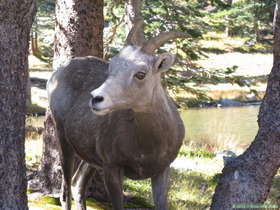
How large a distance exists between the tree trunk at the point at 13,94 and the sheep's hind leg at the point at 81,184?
6.87 ft

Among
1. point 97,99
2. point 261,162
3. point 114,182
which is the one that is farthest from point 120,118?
point 261,162

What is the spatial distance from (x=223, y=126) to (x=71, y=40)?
15801mm

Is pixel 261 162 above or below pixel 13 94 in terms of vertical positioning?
below

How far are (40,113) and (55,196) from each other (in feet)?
66.6

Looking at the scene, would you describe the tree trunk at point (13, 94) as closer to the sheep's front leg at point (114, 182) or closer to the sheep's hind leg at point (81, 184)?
the sheep's front leg at point (114, 182)

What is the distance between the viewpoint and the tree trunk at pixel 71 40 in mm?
7371

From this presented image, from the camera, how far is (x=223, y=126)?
73.3 feet

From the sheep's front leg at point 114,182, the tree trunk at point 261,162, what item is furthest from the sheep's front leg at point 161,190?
the tree trunk at point 261,162

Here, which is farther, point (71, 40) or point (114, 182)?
point (71, 40)

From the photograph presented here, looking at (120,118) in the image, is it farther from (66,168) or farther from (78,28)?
(78,28)

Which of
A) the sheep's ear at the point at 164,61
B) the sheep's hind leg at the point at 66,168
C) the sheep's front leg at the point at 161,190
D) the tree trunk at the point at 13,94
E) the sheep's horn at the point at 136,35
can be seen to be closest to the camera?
the tree trunk at the point at 13,94

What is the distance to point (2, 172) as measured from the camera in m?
4.64

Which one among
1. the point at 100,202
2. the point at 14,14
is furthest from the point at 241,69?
the point at 14,14

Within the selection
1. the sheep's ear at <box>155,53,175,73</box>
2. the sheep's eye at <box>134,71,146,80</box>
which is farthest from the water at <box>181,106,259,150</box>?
the sheep's eye at <box>134,71,146,80</box>
